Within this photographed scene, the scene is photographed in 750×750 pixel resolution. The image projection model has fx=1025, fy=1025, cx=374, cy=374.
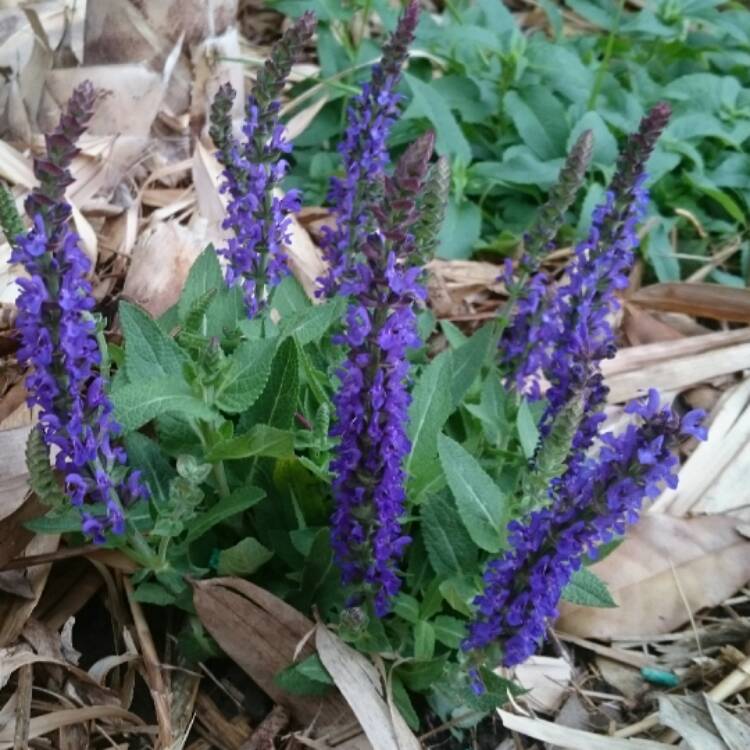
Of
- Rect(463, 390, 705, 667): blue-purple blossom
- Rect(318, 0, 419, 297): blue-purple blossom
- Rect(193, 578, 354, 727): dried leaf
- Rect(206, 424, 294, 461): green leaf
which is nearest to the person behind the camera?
Rect(463, 390, 705, 667): blue-purple blossom

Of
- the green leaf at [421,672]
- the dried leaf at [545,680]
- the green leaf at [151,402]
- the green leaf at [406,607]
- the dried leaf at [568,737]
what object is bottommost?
the dried leaf at [545,680]

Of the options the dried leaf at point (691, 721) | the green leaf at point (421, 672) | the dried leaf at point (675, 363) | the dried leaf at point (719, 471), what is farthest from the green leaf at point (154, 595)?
the dried leaf at point (675, 363)

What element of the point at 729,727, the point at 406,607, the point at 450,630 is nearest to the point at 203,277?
the point at 406,607

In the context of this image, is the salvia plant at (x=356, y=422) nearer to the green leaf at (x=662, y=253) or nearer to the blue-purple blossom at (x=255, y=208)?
the blue-purple blossom at (x=255, y=208)

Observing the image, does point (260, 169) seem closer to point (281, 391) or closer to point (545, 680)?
point (281, 391)

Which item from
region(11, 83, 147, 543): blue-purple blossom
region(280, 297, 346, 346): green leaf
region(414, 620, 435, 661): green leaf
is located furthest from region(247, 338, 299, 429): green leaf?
region(414, 620, 435, 661): green leaf

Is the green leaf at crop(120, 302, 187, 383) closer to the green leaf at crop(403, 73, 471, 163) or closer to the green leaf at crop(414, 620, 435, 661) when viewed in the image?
the green leaf at crop(414, 620, 435, 661)

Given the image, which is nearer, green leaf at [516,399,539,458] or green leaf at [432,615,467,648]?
green leaf at [432,615,467,648]

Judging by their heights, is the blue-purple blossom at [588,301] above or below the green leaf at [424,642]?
above
